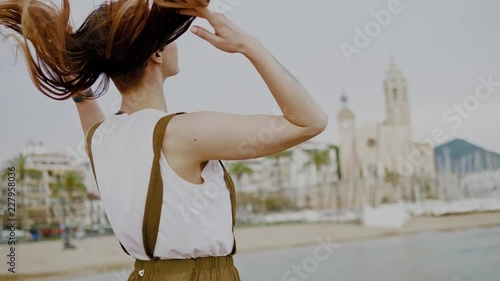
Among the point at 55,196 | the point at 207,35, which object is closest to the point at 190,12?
the point at 207,35

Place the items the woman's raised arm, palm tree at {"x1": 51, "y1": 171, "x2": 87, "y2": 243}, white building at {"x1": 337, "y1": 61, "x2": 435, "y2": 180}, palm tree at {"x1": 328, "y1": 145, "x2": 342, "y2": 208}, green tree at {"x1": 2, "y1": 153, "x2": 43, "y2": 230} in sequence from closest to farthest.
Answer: the woman's raised arm < green tree at {"x1": 2, "y1": 153, "x2": 43, "y2": 230} < palm tree at {"x1": 51, "y1": 171, "x2": 87, "y2": 243} < white building at {"x1": 337, "y1": 61, "x2": 435, "y2": 180} < palm tree at {"x1": 328, "y1": 145, "x2": 342, "y2": 208}

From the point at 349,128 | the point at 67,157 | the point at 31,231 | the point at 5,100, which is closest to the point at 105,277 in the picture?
the point at 67,157

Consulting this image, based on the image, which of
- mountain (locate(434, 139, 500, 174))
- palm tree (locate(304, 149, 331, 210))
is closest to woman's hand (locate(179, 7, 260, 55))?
mountain (locate(434, 139, 500, 174))

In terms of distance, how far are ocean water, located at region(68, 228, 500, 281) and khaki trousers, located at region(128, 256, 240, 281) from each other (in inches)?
392

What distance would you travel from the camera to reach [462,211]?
766 inches

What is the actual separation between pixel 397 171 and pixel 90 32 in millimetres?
22842

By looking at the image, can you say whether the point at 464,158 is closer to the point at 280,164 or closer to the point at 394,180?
the point at 394,180

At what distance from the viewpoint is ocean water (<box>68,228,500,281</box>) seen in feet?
39.8

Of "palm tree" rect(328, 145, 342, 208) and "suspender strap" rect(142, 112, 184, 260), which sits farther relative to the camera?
"palm tree" rect(328, 145, 342, 208)

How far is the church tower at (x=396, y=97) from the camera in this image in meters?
20.1

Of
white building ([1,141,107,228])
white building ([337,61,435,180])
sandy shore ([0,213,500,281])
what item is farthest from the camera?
white building ([337,61,435,180])

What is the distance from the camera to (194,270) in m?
0.72

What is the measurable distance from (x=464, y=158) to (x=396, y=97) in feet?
8.76

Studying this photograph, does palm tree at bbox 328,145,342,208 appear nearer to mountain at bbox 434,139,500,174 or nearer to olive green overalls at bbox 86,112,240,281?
mountain at bbox 434,139,500,174
